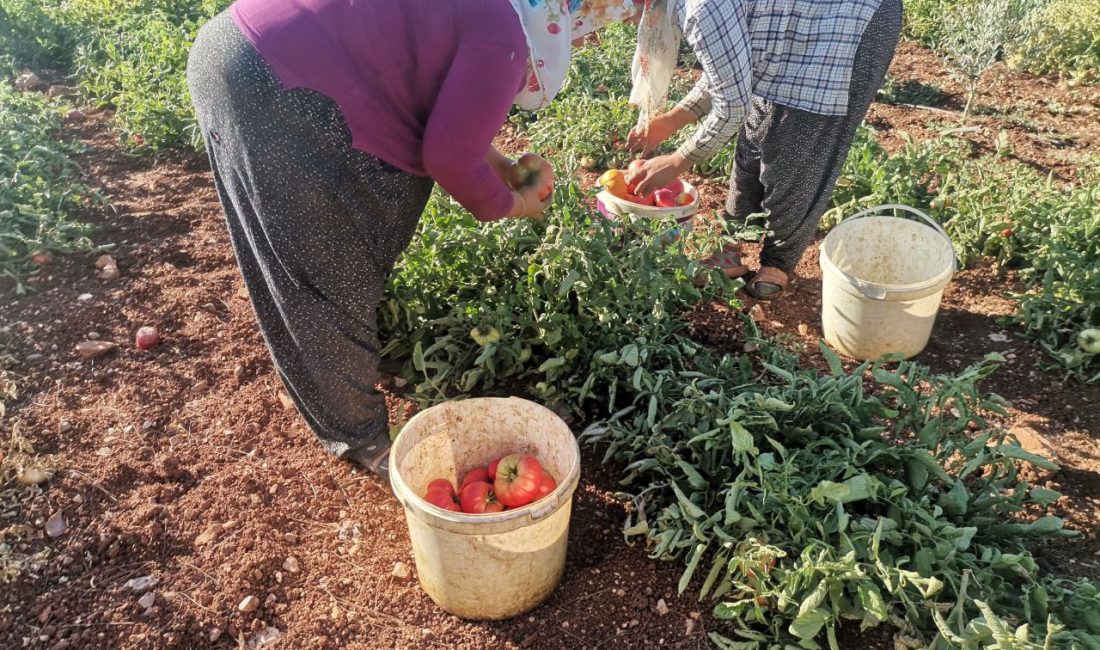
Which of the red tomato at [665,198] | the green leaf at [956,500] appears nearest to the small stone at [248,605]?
the green leaf at [956,500]

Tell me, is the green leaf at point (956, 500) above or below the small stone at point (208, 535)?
above

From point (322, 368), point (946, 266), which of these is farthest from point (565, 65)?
point (946, 266)

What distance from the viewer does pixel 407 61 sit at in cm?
189

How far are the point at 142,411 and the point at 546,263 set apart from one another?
160 centimetres

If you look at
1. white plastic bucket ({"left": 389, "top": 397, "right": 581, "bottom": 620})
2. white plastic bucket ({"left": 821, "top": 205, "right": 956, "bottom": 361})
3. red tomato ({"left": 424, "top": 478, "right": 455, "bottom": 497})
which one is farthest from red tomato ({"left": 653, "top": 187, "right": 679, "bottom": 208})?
red tomato ({"left": 424, "top": 478, "right": 455, "bottom": 497})

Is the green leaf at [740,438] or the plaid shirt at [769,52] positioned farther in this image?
the plaid shirt at [769,52]

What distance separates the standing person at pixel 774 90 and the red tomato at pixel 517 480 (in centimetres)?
136

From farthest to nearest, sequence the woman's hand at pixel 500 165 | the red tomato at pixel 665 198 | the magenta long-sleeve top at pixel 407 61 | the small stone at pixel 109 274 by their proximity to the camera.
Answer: the small stone at pixel 109 274 < the red tomato at pixel 665 198 < the woman's hand at pixel 500 165 < the magenta long-sleeve top at pixel 407 61

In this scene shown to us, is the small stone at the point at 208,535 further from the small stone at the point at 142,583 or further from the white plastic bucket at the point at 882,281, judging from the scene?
the white plastic bucket at the point at 882,281

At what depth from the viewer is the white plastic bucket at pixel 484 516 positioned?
1.93 metres

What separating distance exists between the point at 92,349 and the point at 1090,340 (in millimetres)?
3792

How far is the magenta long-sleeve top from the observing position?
5.94ft

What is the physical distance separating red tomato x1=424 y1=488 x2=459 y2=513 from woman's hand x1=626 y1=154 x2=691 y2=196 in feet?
5.15

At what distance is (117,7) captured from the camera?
6.05m
